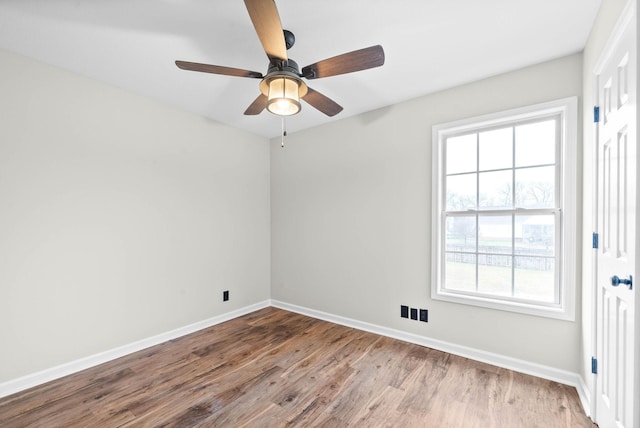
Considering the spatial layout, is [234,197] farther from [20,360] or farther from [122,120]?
[20,360]

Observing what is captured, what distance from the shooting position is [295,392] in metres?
2.14

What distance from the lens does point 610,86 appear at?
1598mm

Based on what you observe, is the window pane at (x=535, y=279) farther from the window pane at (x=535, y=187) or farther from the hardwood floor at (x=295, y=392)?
the hardwood floor at (x=295, y=392)

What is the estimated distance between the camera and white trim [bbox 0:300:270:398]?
2.14 metres

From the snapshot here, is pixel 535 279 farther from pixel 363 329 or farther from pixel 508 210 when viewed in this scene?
pixel 363 329

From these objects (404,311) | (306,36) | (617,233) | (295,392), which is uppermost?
(306,36)

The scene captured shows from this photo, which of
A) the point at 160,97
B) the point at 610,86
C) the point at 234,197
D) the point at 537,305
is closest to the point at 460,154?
the point at 610,86

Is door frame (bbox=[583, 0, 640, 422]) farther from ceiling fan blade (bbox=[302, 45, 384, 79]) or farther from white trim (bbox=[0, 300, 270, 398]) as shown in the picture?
white trim (bbox=[0, 300, 270, 398])

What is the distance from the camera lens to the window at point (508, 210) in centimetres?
224

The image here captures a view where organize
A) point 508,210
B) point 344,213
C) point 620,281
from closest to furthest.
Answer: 1. point 620,281
2. point 508,210
3. point 344,213

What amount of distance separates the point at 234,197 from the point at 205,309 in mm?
1450

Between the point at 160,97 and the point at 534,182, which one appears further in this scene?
the point at 160,97

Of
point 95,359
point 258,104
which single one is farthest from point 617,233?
point 95,359

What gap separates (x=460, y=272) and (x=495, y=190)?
0.84 m
